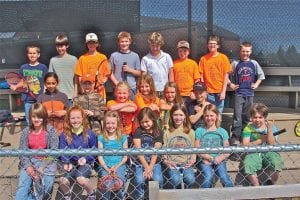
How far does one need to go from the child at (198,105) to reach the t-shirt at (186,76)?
21 centimetres

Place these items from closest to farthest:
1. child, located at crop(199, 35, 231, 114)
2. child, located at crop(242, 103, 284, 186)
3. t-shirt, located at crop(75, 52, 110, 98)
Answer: child, located at crop(242, 103, 284, 186), t-shirt, located at crop(75, 52, 110, 98), child, located at crop(199, 35, 231, 114)

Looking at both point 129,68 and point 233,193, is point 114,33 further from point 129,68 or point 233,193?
point 233,193

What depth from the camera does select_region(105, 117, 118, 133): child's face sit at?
16.0 feet

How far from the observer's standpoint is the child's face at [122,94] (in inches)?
215

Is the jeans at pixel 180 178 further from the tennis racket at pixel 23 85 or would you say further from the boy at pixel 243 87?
the tennis racket at pixel 23 85

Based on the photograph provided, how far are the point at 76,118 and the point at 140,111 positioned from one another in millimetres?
662

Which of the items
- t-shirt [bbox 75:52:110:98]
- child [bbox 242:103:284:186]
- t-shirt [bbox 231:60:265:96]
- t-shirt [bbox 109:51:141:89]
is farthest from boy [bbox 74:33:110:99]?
child [bbox 242:103:284:186]

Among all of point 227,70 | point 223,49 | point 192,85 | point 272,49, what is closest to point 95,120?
point 192,85

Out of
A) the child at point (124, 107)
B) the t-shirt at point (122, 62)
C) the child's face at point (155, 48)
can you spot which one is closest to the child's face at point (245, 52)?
the child's face at point (155, 48)

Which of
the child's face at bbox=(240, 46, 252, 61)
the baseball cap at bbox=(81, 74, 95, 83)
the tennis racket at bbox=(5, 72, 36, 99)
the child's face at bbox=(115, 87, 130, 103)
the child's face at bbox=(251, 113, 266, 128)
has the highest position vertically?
the child's face at bbox=(240, 46, 252, 61)

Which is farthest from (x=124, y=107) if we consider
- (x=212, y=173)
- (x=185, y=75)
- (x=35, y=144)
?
(x=212, y=173)

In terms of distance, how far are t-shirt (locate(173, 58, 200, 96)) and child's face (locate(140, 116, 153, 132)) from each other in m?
1.08

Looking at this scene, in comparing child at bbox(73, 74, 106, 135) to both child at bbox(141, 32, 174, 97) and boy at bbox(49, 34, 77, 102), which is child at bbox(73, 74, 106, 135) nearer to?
boy at bbox(49, 34, 77, 102)

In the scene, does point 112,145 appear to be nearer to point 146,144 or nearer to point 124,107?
point 146,144
